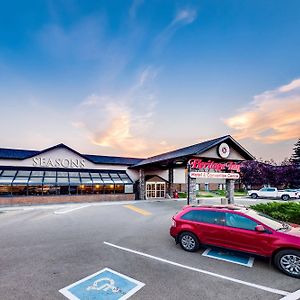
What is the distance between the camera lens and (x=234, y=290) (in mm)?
4918

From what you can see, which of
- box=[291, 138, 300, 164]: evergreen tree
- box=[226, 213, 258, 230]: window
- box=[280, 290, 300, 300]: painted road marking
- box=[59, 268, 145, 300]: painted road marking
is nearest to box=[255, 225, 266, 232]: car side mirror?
box=[226, 213, 258, 230]: window

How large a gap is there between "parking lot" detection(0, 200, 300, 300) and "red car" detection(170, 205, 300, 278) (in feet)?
1.48

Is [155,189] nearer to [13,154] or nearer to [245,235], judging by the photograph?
[13,154]

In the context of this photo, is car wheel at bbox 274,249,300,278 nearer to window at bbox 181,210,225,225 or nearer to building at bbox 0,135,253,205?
window at bbox 181,210,225,225

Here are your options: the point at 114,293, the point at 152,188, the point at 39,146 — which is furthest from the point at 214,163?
the point at 39,146

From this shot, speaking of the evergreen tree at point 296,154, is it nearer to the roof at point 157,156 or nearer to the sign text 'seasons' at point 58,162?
the roof at point 157,156

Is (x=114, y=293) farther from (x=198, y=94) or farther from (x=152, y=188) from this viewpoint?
(x=152, y=188)

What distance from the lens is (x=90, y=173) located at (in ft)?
88.6

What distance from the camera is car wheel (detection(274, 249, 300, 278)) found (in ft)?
18.2

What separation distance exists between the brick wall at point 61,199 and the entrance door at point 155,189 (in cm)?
292

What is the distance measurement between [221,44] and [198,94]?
464cm

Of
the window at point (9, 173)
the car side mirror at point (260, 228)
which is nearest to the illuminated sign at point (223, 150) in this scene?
the car side mirror at point (260, 228)

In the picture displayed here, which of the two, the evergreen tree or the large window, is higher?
the evergreen tree

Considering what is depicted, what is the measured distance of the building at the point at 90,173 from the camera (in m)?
20.5
